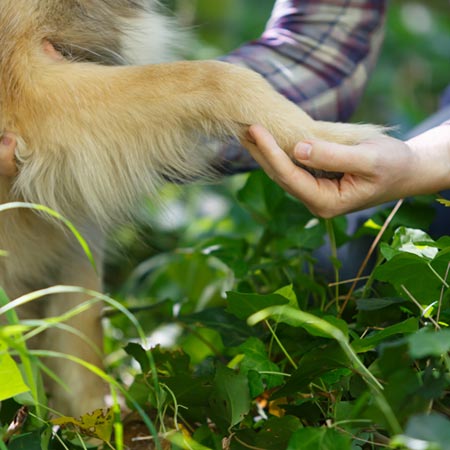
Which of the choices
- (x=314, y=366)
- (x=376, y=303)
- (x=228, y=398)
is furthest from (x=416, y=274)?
(x=228, y=398)

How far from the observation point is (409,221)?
150cm

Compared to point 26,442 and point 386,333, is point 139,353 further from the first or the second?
point 386,333

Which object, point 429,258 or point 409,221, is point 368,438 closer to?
point 429,258

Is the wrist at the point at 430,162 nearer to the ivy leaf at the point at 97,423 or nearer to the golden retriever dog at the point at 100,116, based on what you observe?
the golden retriever dog at the point at 100,116

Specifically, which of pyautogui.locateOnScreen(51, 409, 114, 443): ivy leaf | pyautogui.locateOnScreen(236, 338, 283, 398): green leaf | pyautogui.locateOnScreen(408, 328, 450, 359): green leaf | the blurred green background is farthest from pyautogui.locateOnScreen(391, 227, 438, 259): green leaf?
the blurred green background

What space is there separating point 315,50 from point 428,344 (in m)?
1.13

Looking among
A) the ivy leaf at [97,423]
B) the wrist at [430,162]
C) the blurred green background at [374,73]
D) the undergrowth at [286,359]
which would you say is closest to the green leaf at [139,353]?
the undergrowth at [286,359]

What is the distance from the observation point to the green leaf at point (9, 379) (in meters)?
1.02

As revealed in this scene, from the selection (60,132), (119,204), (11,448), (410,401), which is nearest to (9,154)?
(60,132)

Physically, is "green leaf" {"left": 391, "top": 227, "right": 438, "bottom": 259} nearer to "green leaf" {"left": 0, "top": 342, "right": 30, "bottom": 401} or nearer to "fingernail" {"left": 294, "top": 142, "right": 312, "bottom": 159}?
"fingernail" {"left": 294, "top": 142, "right": 312, "bottom": 159}

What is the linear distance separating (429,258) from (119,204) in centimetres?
51

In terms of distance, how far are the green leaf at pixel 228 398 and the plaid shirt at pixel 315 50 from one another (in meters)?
0.69

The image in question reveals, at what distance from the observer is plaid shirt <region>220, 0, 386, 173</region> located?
1.78 metres

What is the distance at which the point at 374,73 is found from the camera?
4039 mm
